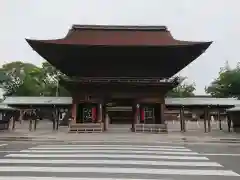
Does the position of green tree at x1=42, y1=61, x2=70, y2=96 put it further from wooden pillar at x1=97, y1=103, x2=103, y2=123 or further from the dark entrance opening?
wooden pillar at x1=97, y1=103, x2=103, y2=123

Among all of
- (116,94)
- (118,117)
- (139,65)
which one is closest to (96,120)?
(116,94)

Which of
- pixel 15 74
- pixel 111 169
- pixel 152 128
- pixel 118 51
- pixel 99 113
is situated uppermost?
pixel 15 74

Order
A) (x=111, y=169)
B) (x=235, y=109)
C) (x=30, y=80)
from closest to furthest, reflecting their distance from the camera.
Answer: (x=111, y=169) → (x=235, y=109) → (x=30, y=80)

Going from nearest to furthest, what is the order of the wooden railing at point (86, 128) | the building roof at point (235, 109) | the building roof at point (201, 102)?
the wooden railing at point (86, 128)
the building roof at point (235, 109)
the building roof at point (201, 102)

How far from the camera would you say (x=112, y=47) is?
26234mm

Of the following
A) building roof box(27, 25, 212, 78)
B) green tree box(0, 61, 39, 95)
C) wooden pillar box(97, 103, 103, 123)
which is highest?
green tree box(0, 61, 39, 95)

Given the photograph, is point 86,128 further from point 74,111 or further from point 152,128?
point 152,128

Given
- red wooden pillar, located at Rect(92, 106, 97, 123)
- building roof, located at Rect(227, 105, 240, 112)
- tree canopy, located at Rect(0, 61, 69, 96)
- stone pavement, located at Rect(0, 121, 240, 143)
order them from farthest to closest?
tree canopy, located at Rect(0, 61, 69, 96), red wooden pillar, located at Rect(92, 106, 97, 123), building roof, located at Rect(227, 105, 240, 112), stone pavement, located at Rect(0, 121, 240, 143)

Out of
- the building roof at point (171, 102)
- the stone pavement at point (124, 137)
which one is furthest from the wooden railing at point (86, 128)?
the building roof at point (171, 102)

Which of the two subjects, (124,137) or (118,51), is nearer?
(124,137)

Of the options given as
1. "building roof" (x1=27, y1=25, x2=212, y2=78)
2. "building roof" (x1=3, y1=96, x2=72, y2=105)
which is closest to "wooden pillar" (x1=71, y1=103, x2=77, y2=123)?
"building roof" (x1=3, y1=96, x2=72, y2=105)

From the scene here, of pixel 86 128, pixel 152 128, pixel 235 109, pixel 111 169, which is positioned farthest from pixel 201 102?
pixel 111 169

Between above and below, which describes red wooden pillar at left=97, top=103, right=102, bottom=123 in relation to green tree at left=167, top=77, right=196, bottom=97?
below

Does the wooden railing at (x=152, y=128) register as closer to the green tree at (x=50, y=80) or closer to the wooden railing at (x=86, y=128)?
the wooden railing at (x=86, y=128)
